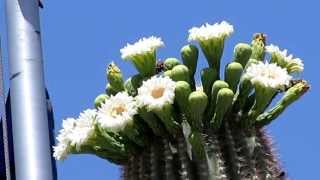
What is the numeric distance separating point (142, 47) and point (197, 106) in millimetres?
721

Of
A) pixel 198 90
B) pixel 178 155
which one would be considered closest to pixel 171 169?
pixel 178 155

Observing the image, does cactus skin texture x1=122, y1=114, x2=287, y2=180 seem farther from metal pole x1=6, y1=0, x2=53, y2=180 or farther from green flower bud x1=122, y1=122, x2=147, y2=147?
metal pole x1=6, y1=0, x2=53, y2=180

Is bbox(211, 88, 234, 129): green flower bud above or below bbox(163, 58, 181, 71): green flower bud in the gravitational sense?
below

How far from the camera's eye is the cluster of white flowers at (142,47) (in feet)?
23.1

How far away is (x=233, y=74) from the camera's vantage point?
6812mm

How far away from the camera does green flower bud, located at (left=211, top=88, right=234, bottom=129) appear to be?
260 inches

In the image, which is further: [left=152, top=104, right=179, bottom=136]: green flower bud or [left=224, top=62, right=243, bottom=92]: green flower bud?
[left=224, top=62, right=243, bottom=92]: green flower bud

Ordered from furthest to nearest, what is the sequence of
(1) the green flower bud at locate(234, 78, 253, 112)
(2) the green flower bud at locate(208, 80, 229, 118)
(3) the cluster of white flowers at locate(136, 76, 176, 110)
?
(1) the green flower bud at locate(234, 78, 253, 112), (2) the green flower bud at locate(208, 80, 229, 118), (3) the cluster of white flowers at locate(136, 76, 176, 110)

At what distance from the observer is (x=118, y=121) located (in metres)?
6.64

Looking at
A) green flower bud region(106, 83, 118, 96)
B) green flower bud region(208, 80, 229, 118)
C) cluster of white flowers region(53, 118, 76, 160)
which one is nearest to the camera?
green flower bud region(208, 80, 229, 118)

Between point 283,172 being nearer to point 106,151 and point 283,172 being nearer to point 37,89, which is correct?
point 106,151

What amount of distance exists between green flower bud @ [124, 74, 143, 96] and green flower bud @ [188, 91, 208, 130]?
510 mm

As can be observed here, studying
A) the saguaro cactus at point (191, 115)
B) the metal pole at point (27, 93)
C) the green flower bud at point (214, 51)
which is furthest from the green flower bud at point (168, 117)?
the metal pole at point (27, 93)

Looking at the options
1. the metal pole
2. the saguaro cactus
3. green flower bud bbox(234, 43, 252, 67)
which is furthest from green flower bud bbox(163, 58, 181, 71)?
the metal pole
